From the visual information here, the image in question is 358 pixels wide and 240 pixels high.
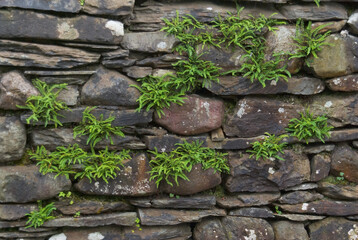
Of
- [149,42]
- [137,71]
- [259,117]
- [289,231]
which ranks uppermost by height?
[149,42]

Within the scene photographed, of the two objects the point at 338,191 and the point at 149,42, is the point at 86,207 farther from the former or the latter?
the point at 338,191

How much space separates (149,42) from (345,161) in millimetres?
2645

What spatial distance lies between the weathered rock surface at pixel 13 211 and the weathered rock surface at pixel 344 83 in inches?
139

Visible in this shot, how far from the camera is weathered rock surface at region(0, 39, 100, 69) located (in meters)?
3.42

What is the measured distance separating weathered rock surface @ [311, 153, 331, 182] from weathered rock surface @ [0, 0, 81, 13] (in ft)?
10.2

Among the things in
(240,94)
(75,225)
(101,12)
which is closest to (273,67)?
(240,94)

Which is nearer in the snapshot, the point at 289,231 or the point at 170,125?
the point at 170,125

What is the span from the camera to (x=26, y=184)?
141 inches

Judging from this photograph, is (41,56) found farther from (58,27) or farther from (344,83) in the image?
(344,83)

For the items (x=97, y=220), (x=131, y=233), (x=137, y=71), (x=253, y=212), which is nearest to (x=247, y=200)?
(x=253, y=212)

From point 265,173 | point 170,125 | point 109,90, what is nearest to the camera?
point 109,90

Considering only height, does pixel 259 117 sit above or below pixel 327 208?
above

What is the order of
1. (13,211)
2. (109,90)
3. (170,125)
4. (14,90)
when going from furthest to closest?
(170,125) < (109,90) < (13,211) < (14,90)

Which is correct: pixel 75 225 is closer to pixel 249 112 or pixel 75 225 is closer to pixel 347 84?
pixel 249 112
